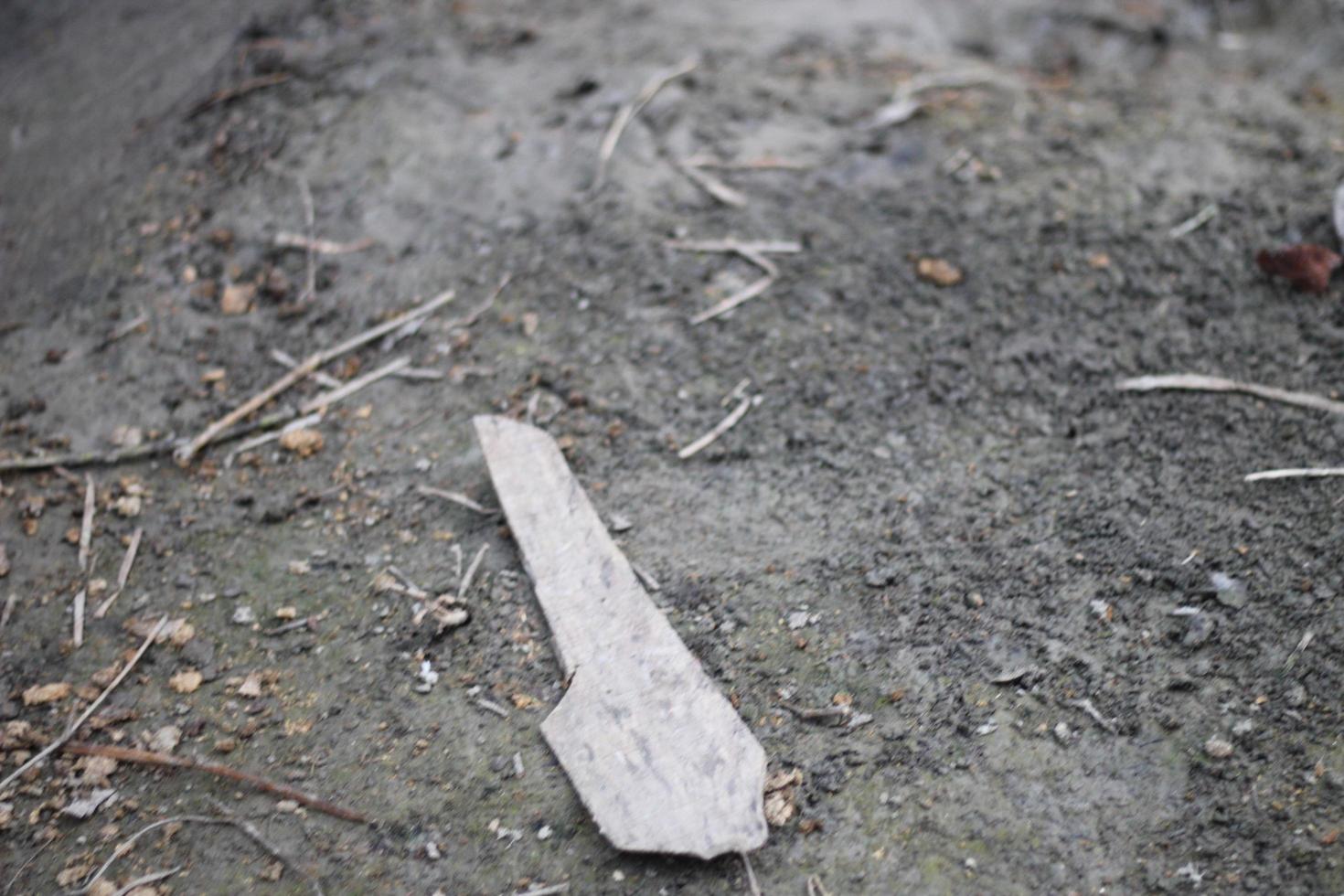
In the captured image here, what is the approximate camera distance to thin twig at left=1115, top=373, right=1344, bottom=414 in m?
2.91

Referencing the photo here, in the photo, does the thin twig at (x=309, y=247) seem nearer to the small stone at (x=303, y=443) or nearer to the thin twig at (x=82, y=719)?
the small stone at (x=303, y=443)

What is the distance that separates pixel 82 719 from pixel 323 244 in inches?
68.2

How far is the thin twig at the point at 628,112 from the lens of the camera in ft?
12.1

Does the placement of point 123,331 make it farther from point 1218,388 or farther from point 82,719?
point 1218,388

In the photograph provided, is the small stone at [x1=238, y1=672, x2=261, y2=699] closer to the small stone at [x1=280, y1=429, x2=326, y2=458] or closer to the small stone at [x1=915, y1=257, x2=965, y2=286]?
the small stone at [x1=280, y1=429, x2=326, y2=458]

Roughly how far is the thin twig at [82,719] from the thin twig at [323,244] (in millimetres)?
1401

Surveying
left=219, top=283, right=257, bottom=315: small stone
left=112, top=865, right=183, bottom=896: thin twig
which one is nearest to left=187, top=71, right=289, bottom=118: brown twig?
left=219, top=283, right=257, bottom=315: small stone

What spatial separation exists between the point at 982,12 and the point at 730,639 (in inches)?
144

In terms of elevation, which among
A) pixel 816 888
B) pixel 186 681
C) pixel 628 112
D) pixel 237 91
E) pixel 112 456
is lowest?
pixel 816 888

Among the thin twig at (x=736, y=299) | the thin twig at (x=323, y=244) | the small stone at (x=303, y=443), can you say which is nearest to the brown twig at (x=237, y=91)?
the thin twig at (x=323, y=244)

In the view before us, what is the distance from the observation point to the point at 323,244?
3523mm

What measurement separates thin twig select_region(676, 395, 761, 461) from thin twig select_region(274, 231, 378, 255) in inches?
54.5

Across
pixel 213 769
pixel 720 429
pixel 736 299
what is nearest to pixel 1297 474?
pixel 720 429

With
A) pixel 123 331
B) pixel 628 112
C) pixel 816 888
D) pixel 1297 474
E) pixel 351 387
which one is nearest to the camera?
pixel 816 888
